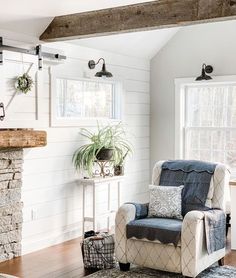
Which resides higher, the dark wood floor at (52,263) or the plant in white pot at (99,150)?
the plant in white pot at (99,150)

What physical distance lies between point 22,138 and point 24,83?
60 cm

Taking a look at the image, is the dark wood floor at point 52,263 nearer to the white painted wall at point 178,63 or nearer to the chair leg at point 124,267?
the chair leg at point 124,267

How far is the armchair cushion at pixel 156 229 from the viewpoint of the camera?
4.23 m

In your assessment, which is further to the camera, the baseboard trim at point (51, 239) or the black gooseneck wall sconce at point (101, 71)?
the black gooseneck wall sconce at point (101, 71)

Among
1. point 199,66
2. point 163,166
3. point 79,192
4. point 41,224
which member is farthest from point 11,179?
point 199,66

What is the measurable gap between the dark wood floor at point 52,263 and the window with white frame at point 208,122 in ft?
6.42

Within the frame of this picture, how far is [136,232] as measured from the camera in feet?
14.5

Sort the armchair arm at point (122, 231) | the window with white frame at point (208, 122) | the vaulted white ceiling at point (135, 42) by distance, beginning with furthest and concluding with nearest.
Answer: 1. the window with white frame at point (208, 122)
2. the vaulted white ceiling at point (135, 42)
3. the armchair arm at point (122, 231)

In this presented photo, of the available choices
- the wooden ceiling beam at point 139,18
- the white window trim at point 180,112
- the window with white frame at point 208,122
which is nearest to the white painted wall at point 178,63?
the white window trim at point 180,112

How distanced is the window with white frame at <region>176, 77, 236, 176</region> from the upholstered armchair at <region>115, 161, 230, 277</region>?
7.02 ft

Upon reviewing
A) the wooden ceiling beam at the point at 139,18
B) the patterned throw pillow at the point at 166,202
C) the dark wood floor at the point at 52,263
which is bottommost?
the dark wood floor at the point at 52,263

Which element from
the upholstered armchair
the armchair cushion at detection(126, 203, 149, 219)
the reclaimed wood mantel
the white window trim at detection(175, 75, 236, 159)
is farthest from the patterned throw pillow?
the white window trim at detection(175, 75, 236, 159)

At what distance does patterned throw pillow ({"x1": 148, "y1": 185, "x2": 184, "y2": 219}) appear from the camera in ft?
15.3

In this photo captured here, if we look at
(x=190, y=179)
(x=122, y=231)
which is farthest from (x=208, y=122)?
(x=122, y=231)
